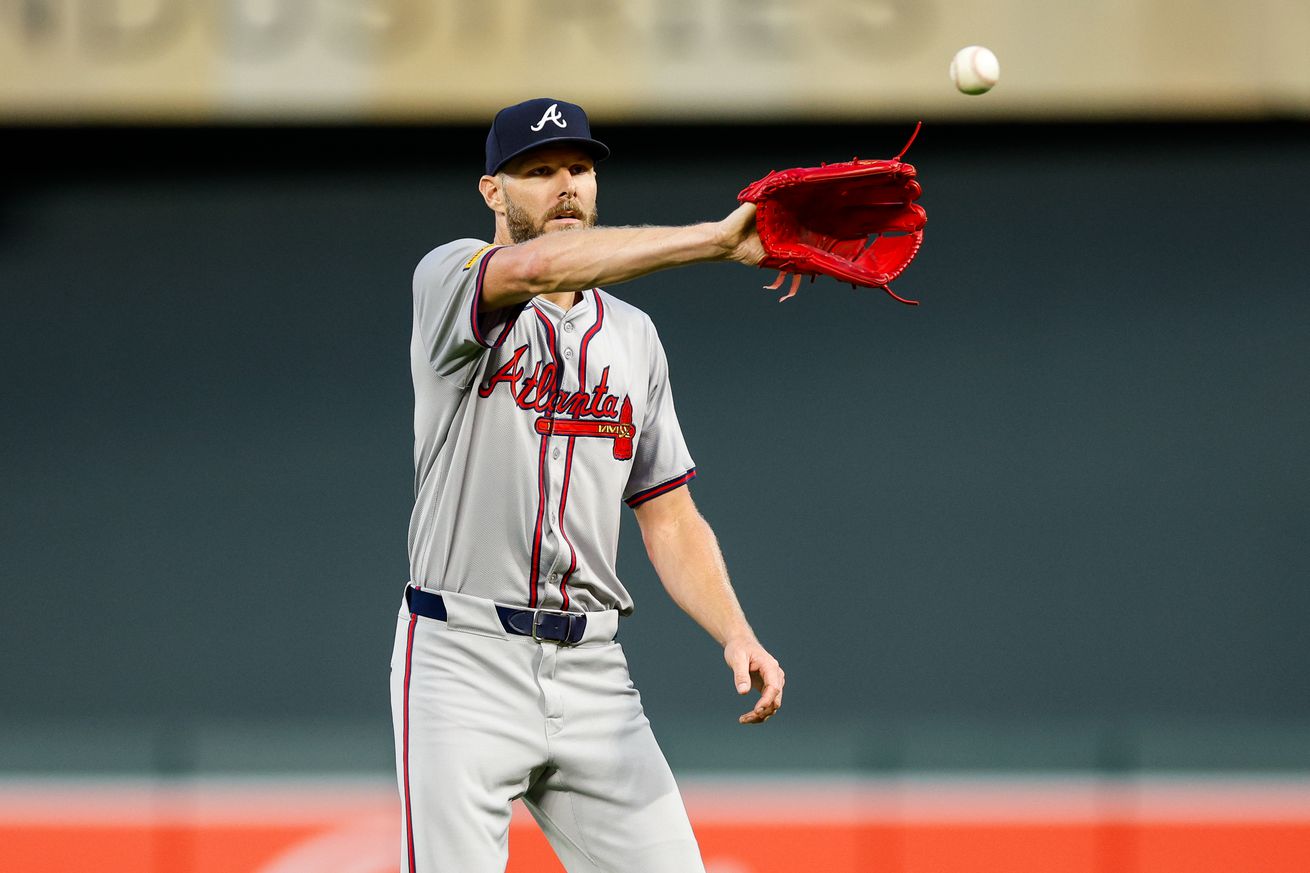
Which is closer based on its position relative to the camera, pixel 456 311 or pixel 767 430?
pixel 456 311

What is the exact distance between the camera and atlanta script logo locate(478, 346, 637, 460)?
8.66 feet

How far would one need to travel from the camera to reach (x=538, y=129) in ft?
8.91

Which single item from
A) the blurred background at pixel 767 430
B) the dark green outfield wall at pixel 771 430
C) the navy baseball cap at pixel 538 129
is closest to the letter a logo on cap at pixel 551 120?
the navy baseball cap at pixel 538 129

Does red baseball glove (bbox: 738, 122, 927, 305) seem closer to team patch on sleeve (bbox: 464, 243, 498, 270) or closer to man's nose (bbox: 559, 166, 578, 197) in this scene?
team patch on sleeve (bbox: 464, 243, 498, 270)

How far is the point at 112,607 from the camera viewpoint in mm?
6832

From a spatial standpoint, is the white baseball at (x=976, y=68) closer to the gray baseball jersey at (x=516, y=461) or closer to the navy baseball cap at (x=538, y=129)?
the navy baseball cap at (x=538, y=129)

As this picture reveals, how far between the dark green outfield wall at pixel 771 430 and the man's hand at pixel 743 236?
4493 mm

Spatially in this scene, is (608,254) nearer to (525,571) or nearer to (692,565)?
(525,571)

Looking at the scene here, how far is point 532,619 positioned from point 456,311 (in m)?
0.53

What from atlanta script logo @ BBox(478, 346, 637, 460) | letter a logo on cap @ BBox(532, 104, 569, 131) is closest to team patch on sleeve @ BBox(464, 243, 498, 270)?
atlanta script logo @ BBox(478, 346, 637, 460)

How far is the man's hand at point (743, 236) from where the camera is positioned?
2.15 metres

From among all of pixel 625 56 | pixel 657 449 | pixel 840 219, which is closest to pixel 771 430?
pixel 625 56

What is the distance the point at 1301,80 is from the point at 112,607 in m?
5.28

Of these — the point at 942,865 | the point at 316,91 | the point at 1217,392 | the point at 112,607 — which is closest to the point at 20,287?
the point at 112,607
